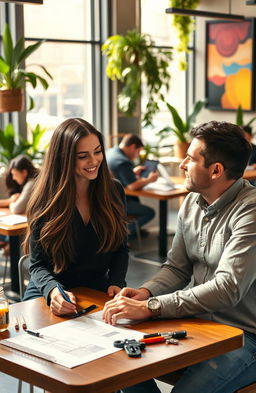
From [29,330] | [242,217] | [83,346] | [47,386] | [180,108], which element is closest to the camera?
[47,386]

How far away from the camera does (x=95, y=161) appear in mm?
2916

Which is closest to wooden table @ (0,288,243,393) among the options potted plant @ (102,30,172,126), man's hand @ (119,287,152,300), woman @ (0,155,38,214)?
man's hand @ (119,287,152,300)

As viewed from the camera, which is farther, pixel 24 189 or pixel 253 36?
pixel 253 36

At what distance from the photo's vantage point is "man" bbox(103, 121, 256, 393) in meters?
2.32

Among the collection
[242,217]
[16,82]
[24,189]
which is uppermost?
[16,82]

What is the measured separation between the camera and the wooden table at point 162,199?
6.31 meters

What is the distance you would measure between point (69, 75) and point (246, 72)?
2388 mm

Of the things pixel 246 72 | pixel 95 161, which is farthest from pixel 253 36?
pixel 95 161

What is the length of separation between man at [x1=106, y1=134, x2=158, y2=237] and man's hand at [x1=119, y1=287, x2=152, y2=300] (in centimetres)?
402

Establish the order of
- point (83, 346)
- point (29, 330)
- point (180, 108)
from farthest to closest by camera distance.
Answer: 1. point (180, 108)
2. point (29, 330)
3. point (83, 346)

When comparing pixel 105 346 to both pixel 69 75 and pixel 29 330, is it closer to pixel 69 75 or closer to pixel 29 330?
pixel 29 330

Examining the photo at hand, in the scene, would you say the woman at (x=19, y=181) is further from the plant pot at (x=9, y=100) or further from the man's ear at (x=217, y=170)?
the man's ear at (x=217, y=170)

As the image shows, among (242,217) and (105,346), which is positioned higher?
(242,217)

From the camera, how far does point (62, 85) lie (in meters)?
7.87
